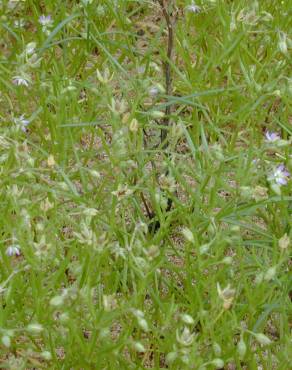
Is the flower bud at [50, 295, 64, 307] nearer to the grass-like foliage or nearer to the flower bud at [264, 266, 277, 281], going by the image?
the grass-like foliage

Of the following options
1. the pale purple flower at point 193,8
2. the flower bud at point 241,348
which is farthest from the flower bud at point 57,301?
the pale purple flower at point 193,8

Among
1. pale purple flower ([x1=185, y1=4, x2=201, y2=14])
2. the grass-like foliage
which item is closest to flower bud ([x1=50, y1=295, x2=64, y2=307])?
the grass-like foliage

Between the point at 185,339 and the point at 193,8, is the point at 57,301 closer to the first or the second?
the point at 185,339

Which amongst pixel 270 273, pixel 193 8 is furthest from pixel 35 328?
pixel 193 8

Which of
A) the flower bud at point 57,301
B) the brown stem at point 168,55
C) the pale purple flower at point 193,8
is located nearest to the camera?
the flower bud at point 57,301

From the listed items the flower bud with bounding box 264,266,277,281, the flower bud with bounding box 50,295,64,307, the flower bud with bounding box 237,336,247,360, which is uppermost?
the flower bud with bounding box 50,295,64,307

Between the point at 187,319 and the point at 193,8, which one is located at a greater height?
the point at 193,8

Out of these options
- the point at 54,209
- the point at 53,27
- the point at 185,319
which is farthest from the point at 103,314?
the point at 53,27

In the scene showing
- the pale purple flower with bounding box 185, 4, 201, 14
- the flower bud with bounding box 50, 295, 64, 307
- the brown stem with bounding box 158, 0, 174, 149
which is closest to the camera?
the flower bud with bounding box 50, 295, 64, 307

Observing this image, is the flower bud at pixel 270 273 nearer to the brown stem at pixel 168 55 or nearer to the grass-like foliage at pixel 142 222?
the grass-like foliage at pixel 142 222
